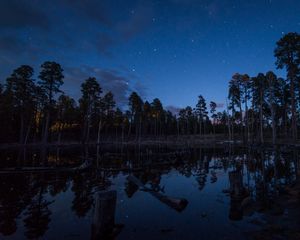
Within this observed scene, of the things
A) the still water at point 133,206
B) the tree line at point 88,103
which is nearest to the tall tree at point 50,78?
the tree line at point 88,103

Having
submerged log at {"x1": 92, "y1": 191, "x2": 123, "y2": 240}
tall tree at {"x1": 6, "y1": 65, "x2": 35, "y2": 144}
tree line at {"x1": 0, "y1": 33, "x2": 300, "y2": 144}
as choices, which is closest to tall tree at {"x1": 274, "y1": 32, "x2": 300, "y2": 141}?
tree line at {"x1": 0, "y1": 33, "x2": 300, "y2": 144}

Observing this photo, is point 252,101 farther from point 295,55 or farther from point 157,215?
point 157,215

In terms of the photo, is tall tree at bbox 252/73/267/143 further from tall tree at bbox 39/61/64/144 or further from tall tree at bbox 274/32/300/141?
tall tree at bbox 39/61/64/144

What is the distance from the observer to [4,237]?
6.53 meters

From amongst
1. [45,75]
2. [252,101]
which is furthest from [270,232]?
[252,101]

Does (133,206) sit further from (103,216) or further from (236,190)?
(236,190)

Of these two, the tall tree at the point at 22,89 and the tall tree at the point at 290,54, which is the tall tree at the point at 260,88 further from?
the tall tree at the point at 22,89

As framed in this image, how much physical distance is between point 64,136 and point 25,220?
66.3m

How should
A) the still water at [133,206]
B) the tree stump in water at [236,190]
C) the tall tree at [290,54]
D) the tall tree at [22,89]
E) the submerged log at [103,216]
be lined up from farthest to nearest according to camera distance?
the tall tree at [22,89] < the tall tree at [290,54] < the tree stump in water at [236,190] < the still water at [133,206] < the submerged log at [103,216]

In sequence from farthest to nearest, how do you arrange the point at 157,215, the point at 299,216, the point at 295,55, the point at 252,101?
the point at 252,101 < the point at 295,55 < the point at 157,215 < the point at 299,216

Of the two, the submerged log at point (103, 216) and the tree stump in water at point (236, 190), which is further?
the tree stump in water at point (236, 190)

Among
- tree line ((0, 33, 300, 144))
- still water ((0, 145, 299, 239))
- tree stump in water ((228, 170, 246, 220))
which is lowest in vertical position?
still water ((0, 145, 299, 239))

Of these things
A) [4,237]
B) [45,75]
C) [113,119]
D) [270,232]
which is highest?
[45,75]

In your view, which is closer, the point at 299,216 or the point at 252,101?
the point at 299,216
